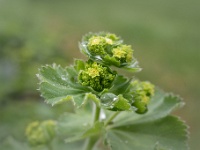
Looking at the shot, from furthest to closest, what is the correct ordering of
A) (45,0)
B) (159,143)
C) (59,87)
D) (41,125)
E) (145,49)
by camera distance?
(45,0) < (145,49) < (41,125) < (159,143) < (59,87)

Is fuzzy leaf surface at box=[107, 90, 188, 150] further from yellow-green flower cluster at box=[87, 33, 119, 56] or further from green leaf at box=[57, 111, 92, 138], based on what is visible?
yellow-green flower cluster at box=[87, 33, 119, 56]

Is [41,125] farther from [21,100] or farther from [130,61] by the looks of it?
[21,100]

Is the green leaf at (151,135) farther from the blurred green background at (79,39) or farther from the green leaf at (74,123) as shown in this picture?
the blurred green background at (79,39)

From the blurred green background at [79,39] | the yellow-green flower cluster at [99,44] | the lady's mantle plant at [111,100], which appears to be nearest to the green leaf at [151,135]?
the lady's mantle plant at [111,100]

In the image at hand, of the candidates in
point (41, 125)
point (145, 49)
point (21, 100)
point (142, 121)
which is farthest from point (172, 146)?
point (145, 49)

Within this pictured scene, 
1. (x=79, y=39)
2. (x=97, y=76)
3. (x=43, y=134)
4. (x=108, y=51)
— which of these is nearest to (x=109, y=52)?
(x=108, y=51)

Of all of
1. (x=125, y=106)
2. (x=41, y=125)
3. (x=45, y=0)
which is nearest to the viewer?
(x=125, y=106)
